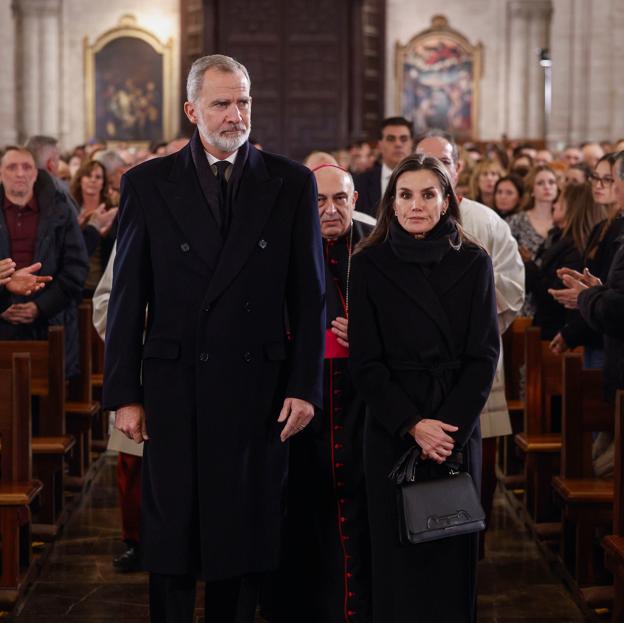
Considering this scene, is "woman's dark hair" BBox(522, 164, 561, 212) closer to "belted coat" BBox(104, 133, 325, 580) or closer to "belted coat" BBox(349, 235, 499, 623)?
"belted coat" BBox(349, 235, 499, 623)

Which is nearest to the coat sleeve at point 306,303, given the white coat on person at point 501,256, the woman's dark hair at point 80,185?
the white coat on person at point 501,256

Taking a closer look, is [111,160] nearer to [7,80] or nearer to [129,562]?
[129,562]

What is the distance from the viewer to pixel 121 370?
15.2 ft

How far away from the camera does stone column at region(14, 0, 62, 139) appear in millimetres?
29047

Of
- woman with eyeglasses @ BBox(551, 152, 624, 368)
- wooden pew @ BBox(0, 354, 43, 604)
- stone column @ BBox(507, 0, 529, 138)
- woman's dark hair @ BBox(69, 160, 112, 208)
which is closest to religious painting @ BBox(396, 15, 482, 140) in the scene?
stone column @ BBox(507, 0, 529, 138)

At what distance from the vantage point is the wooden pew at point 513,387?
836 cm

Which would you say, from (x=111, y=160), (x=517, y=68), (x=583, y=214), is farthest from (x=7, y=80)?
(x=583, y=214)

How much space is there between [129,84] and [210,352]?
25507mm

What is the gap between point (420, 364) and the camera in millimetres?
4855

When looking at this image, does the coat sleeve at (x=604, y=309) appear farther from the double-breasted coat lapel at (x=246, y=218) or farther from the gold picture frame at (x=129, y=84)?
the gold picture frame at (x=129, y=84)

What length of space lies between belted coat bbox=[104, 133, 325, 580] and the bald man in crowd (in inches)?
23.8

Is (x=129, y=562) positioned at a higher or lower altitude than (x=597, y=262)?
lower

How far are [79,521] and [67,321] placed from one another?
1.19 metres

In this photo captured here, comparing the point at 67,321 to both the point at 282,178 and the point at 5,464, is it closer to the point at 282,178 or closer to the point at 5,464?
the point at 5,464
